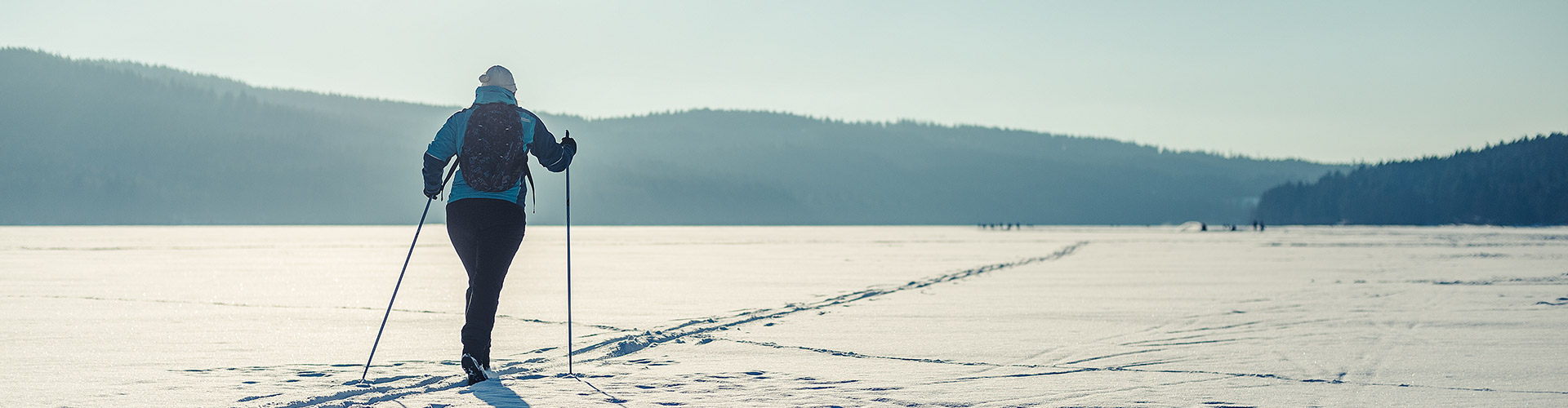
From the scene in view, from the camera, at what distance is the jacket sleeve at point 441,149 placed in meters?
5.55

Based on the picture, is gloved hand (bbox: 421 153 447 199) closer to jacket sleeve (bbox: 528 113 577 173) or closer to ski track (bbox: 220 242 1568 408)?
jacket sleeve (bbox: 528 113 577 173)

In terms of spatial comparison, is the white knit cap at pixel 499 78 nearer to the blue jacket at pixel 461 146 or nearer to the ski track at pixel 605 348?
the blue jacket at pixel 461 146

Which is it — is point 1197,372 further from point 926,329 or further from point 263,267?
point 263,267

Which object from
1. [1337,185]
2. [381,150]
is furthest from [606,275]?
[381,150]

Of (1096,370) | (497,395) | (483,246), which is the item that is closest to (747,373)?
(497,395)

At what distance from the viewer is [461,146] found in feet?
18.2

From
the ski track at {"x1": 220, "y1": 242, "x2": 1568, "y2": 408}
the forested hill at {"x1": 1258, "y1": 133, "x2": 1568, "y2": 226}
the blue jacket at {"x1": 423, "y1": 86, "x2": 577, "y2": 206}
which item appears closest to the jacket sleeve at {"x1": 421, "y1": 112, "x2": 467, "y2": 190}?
the blue jacket at {"x1": 423, "y1": 86, "x2": 577, "y2": 206}

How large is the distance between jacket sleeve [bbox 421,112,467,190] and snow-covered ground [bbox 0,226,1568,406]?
0.96 metres

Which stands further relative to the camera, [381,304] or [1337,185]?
[1337,185]

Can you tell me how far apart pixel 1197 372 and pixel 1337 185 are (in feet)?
619

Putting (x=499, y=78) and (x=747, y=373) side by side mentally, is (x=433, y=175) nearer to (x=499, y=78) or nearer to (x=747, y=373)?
(x=499, y=78)

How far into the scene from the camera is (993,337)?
757 centimetres

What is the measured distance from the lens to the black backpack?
18.0 ft

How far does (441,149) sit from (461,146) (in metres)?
0.11
